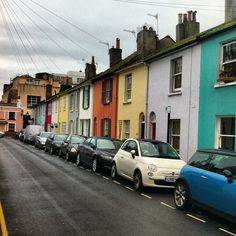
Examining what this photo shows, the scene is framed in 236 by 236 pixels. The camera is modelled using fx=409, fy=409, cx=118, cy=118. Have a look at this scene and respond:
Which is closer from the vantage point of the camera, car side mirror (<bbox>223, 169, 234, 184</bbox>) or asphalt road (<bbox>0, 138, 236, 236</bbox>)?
asphalt road (<bbox>0, 138, 236, 236</bbox>)

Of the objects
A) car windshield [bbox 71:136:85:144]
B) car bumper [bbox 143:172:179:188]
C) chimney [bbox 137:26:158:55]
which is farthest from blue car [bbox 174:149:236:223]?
chimney [bbox 137:26:158:55]

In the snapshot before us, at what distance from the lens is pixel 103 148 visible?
1767cm

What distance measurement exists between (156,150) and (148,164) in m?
1.37

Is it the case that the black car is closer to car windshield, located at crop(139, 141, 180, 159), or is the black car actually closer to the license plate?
car windshield, located at crop(139, 141, 180, 159)

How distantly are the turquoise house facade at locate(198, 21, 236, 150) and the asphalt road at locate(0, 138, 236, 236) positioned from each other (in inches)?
152

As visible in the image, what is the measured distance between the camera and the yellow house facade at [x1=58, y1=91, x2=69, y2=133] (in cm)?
4300

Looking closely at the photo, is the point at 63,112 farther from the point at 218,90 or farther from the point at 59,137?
the point at 218,90

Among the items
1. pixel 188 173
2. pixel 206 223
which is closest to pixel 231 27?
pixel 188 173

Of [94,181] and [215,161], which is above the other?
[215,161]

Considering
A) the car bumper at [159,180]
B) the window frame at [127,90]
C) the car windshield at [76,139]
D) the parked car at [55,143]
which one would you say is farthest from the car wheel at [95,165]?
the parked car at [55,143]

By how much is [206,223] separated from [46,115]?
160 feet

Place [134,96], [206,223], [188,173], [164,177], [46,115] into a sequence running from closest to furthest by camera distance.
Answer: [206,223]
[188,173]
[164,177]
[134,96]
[46,115]

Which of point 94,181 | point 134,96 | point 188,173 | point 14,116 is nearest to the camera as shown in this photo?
point 188,173

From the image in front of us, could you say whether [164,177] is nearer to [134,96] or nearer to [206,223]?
[206,223]
